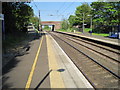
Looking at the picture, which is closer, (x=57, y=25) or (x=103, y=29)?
(x=103, y=29)

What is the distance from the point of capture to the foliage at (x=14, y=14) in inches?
1008

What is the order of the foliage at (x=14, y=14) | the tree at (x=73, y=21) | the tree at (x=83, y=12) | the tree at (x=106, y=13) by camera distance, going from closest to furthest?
the foliage at (x=14, y=14), the tree at (x=106, y=13), the tree at (x=83, y=12), the tree at (x=73, y=21)

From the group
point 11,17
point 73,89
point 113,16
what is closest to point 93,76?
point 73,89

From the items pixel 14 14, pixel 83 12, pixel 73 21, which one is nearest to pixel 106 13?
pixel 14 14

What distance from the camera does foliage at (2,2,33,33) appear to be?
84.0ft

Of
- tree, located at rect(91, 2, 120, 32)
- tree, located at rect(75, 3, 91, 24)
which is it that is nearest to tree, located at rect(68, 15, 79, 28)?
tree, located at rect(75, 3, 91, 24)

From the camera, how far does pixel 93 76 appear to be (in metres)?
7.51

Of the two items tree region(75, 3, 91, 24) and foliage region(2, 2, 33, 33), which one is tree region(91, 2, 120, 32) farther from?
tree region(75, 3, 91, 24)

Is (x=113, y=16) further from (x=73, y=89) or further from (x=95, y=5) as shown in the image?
(x=73, y=89)

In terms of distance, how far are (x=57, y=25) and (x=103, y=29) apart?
249ft

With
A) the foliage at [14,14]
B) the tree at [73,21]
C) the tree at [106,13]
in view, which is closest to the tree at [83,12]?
the tree at [73,21]

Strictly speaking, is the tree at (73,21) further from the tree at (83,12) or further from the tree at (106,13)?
the tree at (106,13)

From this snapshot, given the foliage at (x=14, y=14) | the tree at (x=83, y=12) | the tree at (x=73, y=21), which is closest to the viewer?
the foliage at (x=14, y=14)

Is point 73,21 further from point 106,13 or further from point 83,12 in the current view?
point 106,13
